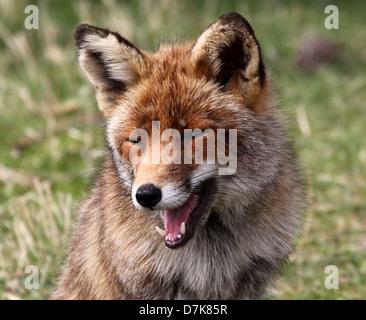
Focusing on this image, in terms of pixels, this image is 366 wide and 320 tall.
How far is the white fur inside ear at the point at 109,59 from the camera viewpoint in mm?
3926

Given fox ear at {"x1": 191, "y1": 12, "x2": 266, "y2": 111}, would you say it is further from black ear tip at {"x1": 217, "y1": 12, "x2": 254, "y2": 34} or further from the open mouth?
the open mouth

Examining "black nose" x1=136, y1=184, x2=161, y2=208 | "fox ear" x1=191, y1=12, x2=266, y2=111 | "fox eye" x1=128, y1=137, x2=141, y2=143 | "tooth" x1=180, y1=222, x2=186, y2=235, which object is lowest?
"tooth" x1=180, y1=222, x2=186, y2=235

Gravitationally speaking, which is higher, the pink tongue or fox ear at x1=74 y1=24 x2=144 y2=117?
fox ear at x1=74 y1=24 x2=144 y2=117

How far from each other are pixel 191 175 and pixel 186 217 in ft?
0.92

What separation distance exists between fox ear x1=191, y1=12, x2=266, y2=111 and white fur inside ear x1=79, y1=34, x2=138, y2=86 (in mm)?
421

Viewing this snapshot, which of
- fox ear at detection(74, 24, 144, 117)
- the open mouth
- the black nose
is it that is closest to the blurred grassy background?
fox ear at detection(74, 24, 144, 117)

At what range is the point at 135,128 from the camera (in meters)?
3.77

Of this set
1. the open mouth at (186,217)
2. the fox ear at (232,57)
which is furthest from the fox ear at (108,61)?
the open mouth at (186,217)

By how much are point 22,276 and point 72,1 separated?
344 inches

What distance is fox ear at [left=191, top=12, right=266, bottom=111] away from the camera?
3.70 meters

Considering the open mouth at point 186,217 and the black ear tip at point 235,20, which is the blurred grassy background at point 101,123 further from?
the open mouth at point 186,217
